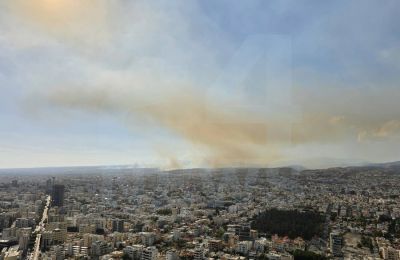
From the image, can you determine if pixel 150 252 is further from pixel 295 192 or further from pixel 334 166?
pixel 334 166

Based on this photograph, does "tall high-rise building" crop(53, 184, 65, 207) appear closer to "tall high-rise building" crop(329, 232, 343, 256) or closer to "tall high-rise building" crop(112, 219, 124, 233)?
"tall high-rise building" crop(112, 219, 124, 233)

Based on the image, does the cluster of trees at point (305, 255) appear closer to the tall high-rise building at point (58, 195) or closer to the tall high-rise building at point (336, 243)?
the tall high-rise building at point (336, 243)

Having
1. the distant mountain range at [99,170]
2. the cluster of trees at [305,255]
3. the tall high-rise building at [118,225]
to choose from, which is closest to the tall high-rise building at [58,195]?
the distant mountain range at [99,170]

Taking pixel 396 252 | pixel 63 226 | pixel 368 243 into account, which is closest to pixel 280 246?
pixel 368 243

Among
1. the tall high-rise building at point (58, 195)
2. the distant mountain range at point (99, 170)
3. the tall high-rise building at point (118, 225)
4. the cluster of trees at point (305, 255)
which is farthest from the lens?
the tall high-rise building at point (58, 195)

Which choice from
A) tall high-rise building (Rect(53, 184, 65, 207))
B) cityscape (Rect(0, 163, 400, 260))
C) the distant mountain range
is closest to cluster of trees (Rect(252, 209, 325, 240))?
cityscape (Rect(0, 163, 400, 260))

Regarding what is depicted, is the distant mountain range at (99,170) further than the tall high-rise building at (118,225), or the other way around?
the distant mountain range at (99,170)

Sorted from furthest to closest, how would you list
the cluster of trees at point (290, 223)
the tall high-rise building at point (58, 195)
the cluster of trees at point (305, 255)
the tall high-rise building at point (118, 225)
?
the tall high-rise building at point (58, 195)
the tall high-rise building at point (118, 225)
the cluster of trees at point (290, 223)
the cluster of trees at point (305, 255)

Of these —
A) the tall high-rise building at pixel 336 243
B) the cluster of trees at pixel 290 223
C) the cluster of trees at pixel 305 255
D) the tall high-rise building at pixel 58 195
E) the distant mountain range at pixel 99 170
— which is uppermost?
the distant mountain range at pixel 99 170
